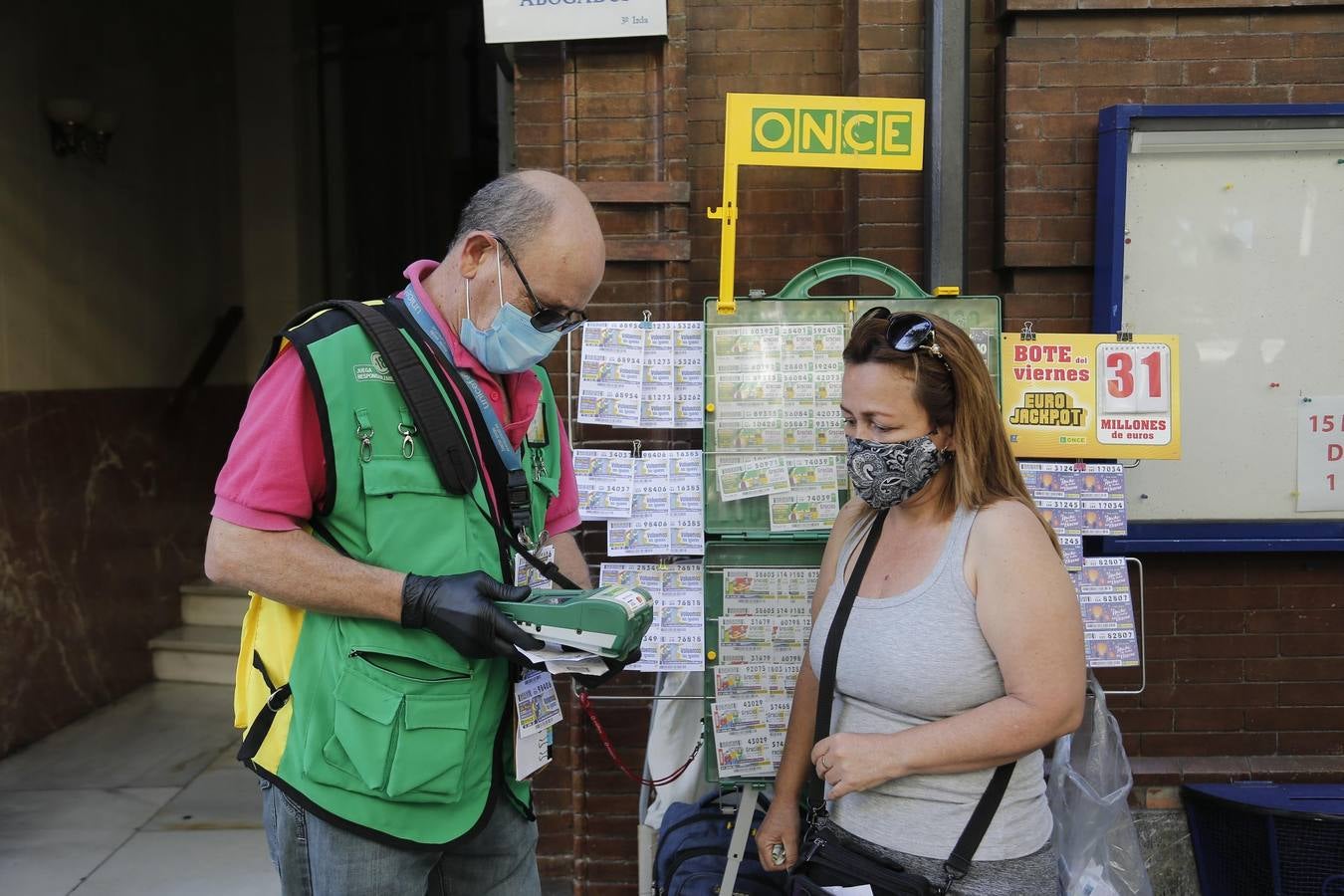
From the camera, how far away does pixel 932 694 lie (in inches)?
82.6

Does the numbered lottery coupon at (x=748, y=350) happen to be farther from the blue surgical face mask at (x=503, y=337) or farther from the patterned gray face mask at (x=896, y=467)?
the blue surgical face mask at (x=503, y=337)

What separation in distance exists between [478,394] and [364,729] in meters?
0.62

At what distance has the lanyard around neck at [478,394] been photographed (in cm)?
206

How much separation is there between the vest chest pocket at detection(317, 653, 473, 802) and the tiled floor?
2434 millimetres

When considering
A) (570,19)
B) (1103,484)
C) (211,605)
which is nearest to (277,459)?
(1103,484)

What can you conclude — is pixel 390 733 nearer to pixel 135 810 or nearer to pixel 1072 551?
pixel 1072 551

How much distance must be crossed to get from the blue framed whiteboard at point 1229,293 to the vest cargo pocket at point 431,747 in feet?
8.08

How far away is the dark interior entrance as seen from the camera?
821 centimetres

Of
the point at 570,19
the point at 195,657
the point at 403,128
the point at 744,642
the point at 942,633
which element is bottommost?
the point at 195,657

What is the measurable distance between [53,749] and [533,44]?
3.81 m

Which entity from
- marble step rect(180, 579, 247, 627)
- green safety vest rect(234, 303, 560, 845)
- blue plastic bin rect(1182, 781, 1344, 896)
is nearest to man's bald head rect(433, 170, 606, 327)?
green safety vest rect(234, 303, 560, 845)

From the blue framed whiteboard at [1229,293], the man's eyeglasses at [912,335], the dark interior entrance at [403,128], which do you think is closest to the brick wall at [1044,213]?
the blue framed whiteboard at [1229,293]

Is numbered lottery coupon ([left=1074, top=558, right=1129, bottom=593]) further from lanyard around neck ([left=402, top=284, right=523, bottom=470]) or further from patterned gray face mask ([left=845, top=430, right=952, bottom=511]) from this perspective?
lanyard around neck ([left=402, top=284, right=523, bottom=470])

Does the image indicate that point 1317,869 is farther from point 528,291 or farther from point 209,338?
point 209,338
